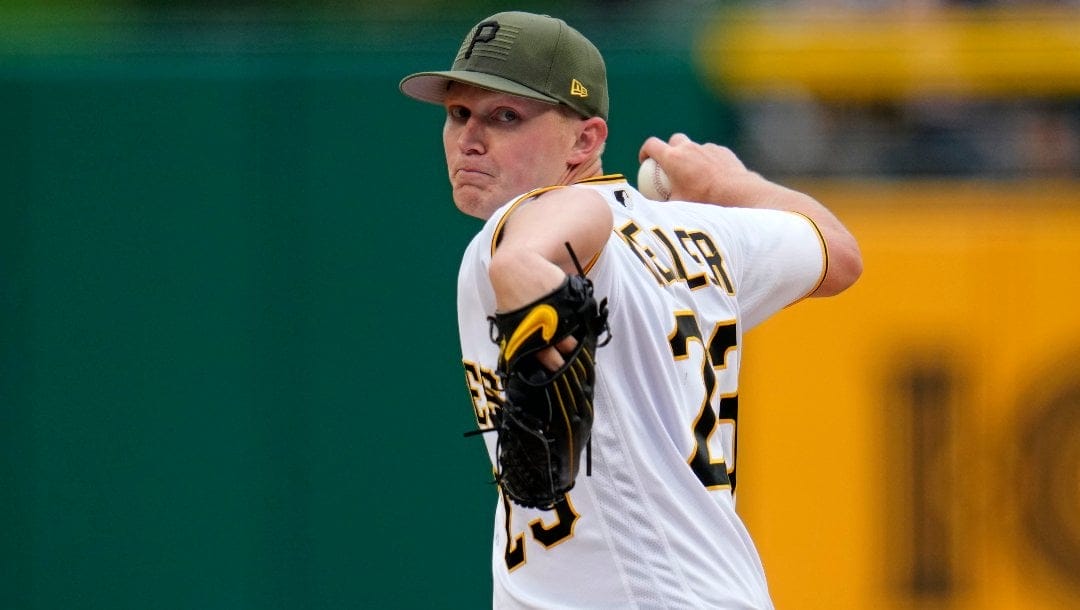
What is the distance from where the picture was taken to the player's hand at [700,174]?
365 centimetres

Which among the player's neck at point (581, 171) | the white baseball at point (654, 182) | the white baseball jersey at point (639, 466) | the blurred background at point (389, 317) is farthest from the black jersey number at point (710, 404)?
the blurred background at point (389, 317)

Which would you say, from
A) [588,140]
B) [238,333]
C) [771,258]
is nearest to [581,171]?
[588,140]

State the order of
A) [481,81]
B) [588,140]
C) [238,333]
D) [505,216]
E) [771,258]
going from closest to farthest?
[505,216] → [481,81] → [588,140] → [771,258] → [238,333]

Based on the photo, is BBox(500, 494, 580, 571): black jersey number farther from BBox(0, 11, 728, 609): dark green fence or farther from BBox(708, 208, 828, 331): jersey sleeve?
BBox(0, 11, 728, 609): dark green fence

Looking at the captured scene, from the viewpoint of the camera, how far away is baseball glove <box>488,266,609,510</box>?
94.7 inches

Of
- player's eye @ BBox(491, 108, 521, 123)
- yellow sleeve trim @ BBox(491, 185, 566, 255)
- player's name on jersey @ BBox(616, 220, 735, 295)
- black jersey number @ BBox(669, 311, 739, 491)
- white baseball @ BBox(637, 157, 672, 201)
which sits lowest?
black jersey number @ BBox(669, 311, 739, 491)

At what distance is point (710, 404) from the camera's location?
3025 millimetres

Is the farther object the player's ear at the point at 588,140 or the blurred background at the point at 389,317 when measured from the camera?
the blurred background at the point at 389,317

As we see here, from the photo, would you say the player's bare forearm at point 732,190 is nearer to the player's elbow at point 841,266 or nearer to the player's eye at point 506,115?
the player's elbow at point 841,266

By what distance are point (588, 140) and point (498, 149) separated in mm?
228

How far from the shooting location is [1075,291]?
6230 millimetres

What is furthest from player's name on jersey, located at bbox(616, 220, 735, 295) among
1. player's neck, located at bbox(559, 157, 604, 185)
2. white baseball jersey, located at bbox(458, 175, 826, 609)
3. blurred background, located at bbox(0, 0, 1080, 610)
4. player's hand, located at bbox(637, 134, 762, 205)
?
blurred background, located at bbox(0, 0, 1080, 610)

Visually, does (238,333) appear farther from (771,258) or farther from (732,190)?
(771,258)

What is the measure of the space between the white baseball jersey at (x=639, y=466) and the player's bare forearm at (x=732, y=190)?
0.60 metres
